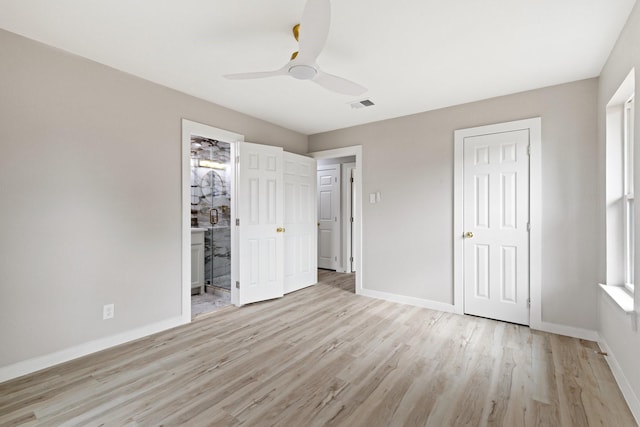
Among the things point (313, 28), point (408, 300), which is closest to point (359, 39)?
point (313, 28)

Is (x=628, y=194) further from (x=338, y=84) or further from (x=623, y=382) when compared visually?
(x=338, y=84)

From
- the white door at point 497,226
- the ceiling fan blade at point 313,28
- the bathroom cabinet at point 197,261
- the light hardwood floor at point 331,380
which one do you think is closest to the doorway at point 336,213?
the bathroom cabinet at point 197,261

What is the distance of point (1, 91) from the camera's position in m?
2.11

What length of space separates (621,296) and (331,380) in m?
2.28

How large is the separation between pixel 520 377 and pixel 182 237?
329 centimetres

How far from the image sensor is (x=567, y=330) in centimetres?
289

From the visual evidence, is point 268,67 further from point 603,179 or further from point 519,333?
point 519,333

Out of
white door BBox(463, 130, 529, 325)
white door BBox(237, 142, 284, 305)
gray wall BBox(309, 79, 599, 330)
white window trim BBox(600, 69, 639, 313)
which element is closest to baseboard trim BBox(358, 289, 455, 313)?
gray wall BBox(309, 79, 599, 330)

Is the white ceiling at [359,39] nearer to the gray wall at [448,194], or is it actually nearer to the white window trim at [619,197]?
the gray wall at [448,194]

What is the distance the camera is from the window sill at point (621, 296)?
196cm

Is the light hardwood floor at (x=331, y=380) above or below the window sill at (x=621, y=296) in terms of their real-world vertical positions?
below

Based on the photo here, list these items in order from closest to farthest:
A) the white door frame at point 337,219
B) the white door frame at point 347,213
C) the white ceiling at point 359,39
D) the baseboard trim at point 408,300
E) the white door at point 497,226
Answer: the white ceiling at point 359,39 < the white door at point 497,226 < the baseboard trim at point 408,300 < the white door frame at point 347,213 < the white door frame at point 337,219

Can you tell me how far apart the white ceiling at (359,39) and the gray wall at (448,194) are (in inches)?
12.7

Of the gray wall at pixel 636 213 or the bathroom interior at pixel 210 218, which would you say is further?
the bathroom interior at pixel 210 218
